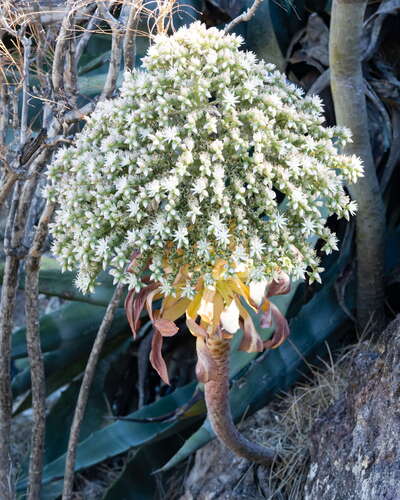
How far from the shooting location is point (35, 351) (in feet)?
5.39

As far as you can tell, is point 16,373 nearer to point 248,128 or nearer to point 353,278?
point 353,278

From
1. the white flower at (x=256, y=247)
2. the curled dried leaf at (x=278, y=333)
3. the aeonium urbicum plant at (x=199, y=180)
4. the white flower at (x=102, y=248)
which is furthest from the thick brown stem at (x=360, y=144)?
the white flower at (x=102, y=248)

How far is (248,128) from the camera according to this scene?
1097mm

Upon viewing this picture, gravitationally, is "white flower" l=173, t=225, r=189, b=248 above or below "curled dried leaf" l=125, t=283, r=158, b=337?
above

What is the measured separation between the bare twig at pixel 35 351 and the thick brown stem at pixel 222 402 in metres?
0.49

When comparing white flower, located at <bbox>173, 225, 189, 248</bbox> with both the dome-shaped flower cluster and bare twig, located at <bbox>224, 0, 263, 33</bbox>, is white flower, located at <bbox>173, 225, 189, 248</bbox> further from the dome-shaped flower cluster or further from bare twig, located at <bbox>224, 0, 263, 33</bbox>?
bare twig, located at <bbox>224, 0, 263, 33</bbox>

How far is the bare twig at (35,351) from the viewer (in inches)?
60.2

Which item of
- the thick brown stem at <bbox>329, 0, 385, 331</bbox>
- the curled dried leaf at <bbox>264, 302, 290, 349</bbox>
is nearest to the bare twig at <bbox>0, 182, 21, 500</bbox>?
the curled dried leaf at <bbox>264, 302, 290, 349</bbox>

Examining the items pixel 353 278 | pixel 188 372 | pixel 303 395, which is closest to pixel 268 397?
pixel 303 395

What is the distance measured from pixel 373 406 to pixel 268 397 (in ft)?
1.53

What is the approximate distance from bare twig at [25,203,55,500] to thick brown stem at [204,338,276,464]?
491 mm

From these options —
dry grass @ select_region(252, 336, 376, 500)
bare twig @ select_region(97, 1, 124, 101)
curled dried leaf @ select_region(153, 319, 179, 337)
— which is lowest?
dry grass @ select_region(252, 336, 376, 500)

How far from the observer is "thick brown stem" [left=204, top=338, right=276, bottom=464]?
1.28 meters

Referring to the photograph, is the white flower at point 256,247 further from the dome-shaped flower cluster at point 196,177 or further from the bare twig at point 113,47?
the bare twig at point 113,47
